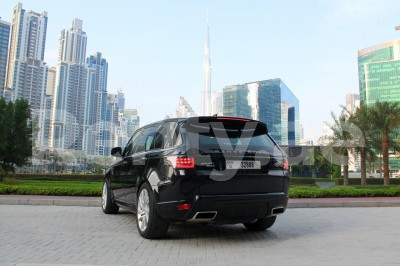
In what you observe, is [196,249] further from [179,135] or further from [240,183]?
[179,135]

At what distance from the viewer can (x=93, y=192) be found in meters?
11.9

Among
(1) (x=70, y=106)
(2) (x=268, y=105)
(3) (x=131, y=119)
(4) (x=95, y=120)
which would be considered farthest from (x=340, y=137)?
(2) (x=268, y=105)

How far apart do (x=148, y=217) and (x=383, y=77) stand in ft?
396

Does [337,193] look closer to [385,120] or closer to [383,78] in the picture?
[385,120]

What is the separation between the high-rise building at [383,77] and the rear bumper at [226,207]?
3946 inches

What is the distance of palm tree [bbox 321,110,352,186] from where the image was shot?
2728 centimetres

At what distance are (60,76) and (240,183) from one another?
52.5m

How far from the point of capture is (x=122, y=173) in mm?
6371

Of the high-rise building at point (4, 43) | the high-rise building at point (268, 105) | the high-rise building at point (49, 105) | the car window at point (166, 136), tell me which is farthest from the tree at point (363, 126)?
the high-rise building at point (4, 43)

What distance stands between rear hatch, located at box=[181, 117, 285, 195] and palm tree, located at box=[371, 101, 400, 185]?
72.2ft

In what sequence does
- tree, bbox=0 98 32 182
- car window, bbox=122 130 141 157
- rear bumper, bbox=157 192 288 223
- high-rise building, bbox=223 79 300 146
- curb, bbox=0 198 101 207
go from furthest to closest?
high-rise building, bbox=223 79 300 146, tree, bbox=0 98 32 182, curb, bbox=0 198 101 207, car window, bbox=122 130 141 157, rear bumper, bbox=157 192 288 223

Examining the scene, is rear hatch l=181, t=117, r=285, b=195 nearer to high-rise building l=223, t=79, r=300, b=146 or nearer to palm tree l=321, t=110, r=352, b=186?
palm tree l=321, t=110, r=352, b=186

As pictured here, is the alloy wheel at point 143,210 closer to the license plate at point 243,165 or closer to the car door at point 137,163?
the car door at point 137,163

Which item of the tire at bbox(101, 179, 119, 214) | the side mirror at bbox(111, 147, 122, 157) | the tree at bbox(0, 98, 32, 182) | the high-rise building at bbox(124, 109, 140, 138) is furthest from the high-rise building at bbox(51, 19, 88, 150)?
the side mirror at bbox(111, 147, 122, 157)
